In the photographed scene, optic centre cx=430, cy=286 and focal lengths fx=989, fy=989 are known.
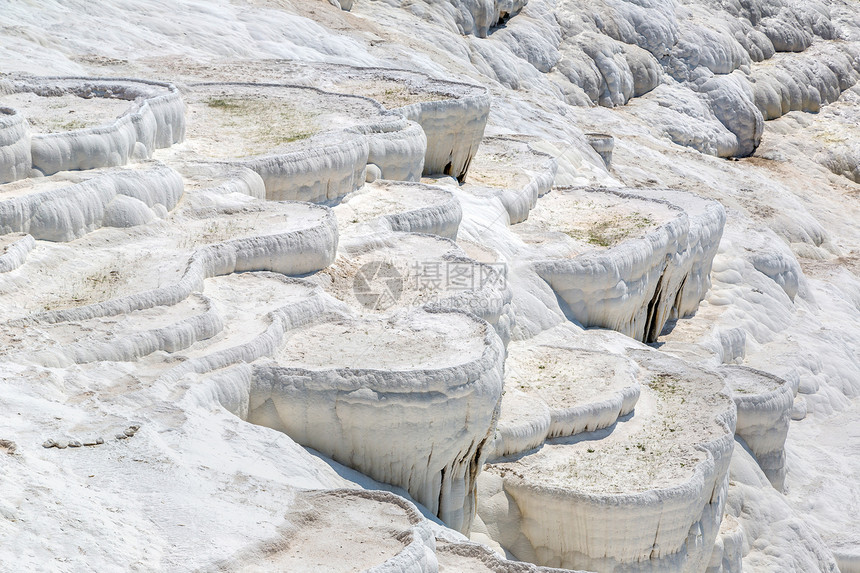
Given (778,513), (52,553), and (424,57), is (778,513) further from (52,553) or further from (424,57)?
(424,57)

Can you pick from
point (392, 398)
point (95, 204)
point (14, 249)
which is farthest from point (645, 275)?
point (14, 249)

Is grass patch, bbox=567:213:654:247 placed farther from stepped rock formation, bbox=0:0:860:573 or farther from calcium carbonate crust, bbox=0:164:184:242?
calcium carbonate crust, bbox=0:164:184:242

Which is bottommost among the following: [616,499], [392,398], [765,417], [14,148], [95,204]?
[765,417]

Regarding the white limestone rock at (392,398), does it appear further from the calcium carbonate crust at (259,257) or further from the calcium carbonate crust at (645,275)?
the calcium carbonate crust at (645,275)

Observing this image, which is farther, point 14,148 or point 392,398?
point 14,148

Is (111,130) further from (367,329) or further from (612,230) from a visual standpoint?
(612,230)

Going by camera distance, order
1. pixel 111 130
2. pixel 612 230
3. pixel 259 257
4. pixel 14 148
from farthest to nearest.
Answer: pixel 612 230
pixel 111 130
pixel 14 148
pixel 259 257

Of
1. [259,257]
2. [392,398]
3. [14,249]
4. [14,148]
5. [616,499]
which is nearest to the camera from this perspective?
[392,398]

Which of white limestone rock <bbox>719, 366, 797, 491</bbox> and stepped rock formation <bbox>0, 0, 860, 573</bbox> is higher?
stepped rock formation <bbox>0, 0, 860, 573</bbox>

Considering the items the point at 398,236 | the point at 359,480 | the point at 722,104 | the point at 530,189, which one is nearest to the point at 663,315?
the point at 530,189

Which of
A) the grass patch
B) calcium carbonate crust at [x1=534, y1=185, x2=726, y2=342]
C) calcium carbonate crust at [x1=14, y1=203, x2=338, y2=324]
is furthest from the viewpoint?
the grass patch

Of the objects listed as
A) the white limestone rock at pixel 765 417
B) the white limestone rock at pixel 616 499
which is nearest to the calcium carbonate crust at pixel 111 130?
the white limestone rock at pixel 616 499

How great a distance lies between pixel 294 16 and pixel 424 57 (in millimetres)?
2894

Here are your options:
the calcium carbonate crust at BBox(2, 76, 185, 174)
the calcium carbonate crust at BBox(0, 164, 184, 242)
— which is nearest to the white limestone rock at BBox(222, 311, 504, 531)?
the calcium carbonate crust at BBox(0, 164, 184, 242)
